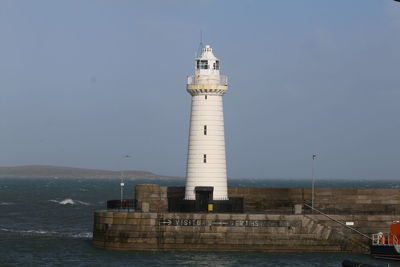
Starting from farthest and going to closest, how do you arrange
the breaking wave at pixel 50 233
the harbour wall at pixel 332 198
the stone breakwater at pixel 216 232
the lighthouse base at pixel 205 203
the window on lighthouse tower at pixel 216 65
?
the breaking wave at pixel 50 233, the harbour wall at pixel 332 198, the window on lighthouse tower at pixel 216 65, the lighthouse base at pixel 205 203, the stone breakwater at pixel 216 232

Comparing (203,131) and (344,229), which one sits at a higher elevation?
(203,131)

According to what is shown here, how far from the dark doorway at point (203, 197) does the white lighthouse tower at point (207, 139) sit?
16cm

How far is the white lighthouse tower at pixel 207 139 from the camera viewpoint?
54281 millimetres

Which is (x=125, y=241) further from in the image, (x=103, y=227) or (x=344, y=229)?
(x=344, y=229)

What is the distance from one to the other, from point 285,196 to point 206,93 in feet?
35.1

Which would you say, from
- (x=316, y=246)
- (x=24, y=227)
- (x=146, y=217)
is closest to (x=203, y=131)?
(x=146, y=217)

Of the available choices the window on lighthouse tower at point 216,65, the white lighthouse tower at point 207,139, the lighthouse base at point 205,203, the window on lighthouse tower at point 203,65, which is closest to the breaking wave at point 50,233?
the lighthouse base at point 205,203

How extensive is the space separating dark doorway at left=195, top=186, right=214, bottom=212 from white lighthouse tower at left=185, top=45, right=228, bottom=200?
0.16 meters

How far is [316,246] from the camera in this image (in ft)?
169

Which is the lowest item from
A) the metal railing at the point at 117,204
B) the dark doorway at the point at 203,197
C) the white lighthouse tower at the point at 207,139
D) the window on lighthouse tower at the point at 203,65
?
the metal railing at the point at 117,204

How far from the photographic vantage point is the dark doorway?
5431cm

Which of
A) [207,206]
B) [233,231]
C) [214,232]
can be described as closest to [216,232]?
[214,232]

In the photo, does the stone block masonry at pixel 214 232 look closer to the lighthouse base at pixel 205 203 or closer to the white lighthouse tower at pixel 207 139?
the lighthouse base at pixel 205 203

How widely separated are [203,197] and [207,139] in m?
3.88
